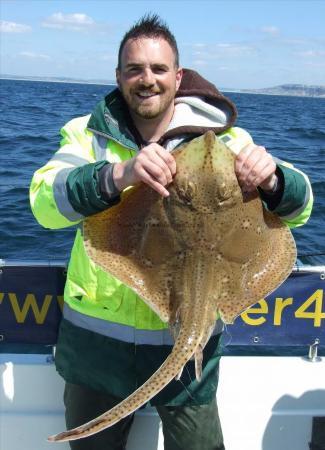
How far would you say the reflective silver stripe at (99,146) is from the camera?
9.66 feet

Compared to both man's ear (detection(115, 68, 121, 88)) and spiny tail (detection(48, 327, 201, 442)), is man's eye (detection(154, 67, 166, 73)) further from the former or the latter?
spiny tail (detection(48, 327, 201, 442))

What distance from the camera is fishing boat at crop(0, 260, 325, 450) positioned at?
3.76 meters

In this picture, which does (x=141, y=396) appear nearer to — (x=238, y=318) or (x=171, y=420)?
(x=171, y=420)

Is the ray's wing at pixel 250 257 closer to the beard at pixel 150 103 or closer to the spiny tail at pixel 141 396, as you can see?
the spiny tail at pixel 141 396

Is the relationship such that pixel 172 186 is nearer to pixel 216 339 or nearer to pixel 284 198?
pixel 284 198

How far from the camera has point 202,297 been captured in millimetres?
2588

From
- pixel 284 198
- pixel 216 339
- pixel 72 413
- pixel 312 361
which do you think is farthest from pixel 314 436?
pixel 284 198

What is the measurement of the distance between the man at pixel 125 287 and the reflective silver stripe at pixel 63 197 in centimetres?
3

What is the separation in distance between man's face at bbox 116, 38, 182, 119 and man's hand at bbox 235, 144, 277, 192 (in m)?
0.75

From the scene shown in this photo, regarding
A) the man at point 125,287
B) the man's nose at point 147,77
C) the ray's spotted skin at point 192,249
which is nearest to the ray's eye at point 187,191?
the ray's spotted skin at point 192,249

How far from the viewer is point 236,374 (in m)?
3.90

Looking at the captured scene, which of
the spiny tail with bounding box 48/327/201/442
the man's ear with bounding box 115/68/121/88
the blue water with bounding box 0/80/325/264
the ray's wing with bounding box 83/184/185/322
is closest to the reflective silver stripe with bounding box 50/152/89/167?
the ray's wing with bounding box 83/184/185/322

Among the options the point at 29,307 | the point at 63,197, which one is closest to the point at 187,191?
the point at 63,197

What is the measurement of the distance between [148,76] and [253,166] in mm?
874
